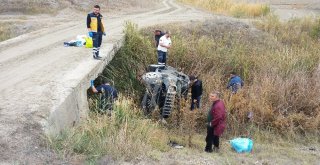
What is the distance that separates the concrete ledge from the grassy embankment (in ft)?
1.04

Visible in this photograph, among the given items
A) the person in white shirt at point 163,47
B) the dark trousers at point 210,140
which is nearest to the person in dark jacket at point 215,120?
the dark trousers at point 210,140

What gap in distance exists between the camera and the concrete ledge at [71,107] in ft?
27.1

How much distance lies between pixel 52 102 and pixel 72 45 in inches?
274

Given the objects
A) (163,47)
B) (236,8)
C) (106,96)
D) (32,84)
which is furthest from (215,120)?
(236,8)

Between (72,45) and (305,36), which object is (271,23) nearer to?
(305,36)

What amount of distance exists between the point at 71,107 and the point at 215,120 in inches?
121

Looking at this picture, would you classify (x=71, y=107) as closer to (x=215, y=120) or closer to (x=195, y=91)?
(x=215, y=120)

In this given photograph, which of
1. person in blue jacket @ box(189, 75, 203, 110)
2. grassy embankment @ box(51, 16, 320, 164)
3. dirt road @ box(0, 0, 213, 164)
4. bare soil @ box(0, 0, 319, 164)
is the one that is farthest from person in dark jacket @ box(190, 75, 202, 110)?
bare soil @ box(0, 0, 319, 164)

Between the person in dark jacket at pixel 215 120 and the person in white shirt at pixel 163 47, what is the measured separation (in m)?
5.15

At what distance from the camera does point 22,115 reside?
323 inches

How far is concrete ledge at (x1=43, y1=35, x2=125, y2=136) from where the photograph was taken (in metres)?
8.27

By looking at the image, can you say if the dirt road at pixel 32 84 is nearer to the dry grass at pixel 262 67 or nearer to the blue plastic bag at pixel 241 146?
the dry grass at pixel 262 67

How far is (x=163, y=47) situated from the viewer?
14797 millimetres

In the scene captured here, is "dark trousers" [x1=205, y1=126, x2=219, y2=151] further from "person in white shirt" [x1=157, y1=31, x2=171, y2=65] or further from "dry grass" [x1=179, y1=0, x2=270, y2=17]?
"dry grass" [x1=179, y1=0, x2=270, y2=17]
